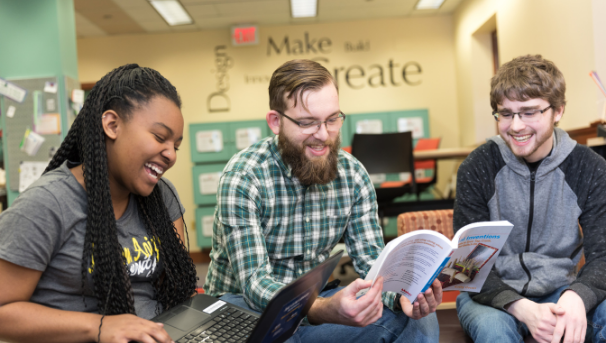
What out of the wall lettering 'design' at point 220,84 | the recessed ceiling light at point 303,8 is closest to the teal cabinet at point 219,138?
the wall lettering 'design' at point 220,84

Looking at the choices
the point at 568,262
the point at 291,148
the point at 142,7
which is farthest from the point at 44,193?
the point at 142,7

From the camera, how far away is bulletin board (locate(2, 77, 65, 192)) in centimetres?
373

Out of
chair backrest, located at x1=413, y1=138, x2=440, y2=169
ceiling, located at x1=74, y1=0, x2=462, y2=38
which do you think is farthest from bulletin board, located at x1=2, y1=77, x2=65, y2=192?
chair backrest, located at x1=413, y1=138, x2=440, y2=169

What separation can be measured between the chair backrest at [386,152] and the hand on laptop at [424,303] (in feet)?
9.75

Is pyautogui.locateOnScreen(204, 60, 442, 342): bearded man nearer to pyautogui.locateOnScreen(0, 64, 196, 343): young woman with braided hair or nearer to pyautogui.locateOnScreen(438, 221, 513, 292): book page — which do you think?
pyautogui.locateOnScreen(438, 221, 513, 292): book page

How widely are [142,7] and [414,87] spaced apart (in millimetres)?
3619

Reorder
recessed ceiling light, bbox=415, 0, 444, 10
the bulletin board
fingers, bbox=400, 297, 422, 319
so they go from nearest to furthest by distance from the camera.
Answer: fingers, bbox=400, 297, 422, 319
the bulletin board
recessed ceiling light, bbox=415, 0, 444, 10

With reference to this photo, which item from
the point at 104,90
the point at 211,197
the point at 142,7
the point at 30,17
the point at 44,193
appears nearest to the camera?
the point at 44,193

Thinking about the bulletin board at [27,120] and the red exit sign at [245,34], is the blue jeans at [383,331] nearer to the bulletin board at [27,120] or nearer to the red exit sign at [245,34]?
the bulletin board at [27,120]

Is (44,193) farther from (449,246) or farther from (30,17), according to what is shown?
(30,17)

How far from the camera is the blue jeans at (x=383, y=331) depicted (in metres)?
1.29

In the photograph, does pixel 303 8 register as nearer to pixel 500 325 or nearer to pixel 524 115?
pixel 524 115

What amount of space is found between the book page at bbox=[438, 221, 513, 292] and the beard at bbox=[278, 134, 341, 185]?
1.45 feet

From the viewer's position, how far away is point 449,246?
1.02 metres
